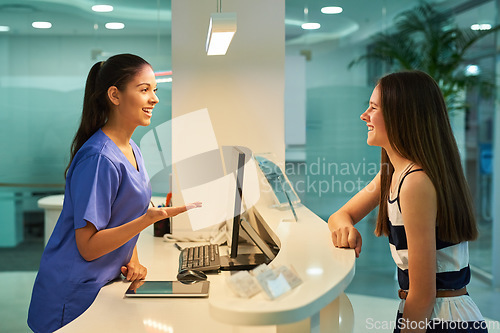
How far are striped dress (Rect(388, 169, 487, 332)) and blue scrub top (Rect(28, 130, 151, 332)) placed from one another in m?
0.85

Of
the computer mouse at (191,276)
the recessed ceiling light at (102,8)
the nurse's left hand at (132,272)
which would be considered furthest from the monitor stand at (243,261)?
the recessed ceiling light at (102,8)

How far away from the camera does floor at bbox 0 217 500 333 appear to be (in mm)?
3967

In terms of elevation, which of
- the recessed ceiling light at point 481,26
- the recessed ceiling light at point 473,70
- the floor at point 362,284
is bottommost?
the floor at point 362,284

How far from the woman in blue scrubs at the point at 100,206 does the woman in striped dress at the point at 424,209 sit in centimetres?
59

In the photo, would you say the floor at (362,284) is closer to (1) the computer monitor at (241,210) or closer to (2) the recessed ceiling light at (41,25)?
(1) the computer monitor at (241,210)

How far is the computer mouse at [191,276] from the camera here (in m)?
1.74

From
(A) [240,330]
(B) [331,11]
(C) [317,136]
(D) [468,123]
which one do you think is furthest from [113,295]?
(D) [468,123]

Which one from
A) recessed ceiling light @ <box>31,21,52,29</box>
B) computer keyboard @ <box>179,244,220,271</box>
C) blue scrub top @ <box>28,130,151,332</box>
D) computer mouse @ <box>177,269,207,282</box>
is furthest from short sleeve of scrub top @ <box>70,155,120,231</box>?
recessed ceiling light @ <box>31,21,52,29</box>

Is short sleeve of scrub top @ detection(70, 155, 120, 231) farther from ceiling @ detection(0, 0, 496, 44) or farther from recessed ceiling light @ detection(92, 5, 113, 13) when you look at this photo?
recessed ceiling light @ detection(92, 5, 113, 13)

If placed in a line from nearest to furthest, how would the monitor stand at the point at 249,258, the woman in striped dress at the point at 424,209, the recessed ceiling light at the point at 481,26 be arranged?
the woman in striped dress at the point at 424,209
the monitor stand at the point at 249,258
the recessed ceiling light at the point at 481,26

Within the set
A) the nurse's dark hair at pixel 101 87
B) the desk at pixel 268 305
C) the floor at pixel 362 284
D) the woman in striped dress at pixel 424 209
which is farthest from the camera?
the floor at pixel 362 284

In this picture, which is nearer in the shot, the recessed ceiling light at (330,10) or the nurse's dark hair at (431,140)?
the nurse's dark hair at (431,140)

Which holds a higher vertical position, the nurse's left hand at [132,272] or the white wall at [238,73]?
the white wall at [238,73]

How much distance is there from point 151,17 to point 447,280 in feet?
13.9
